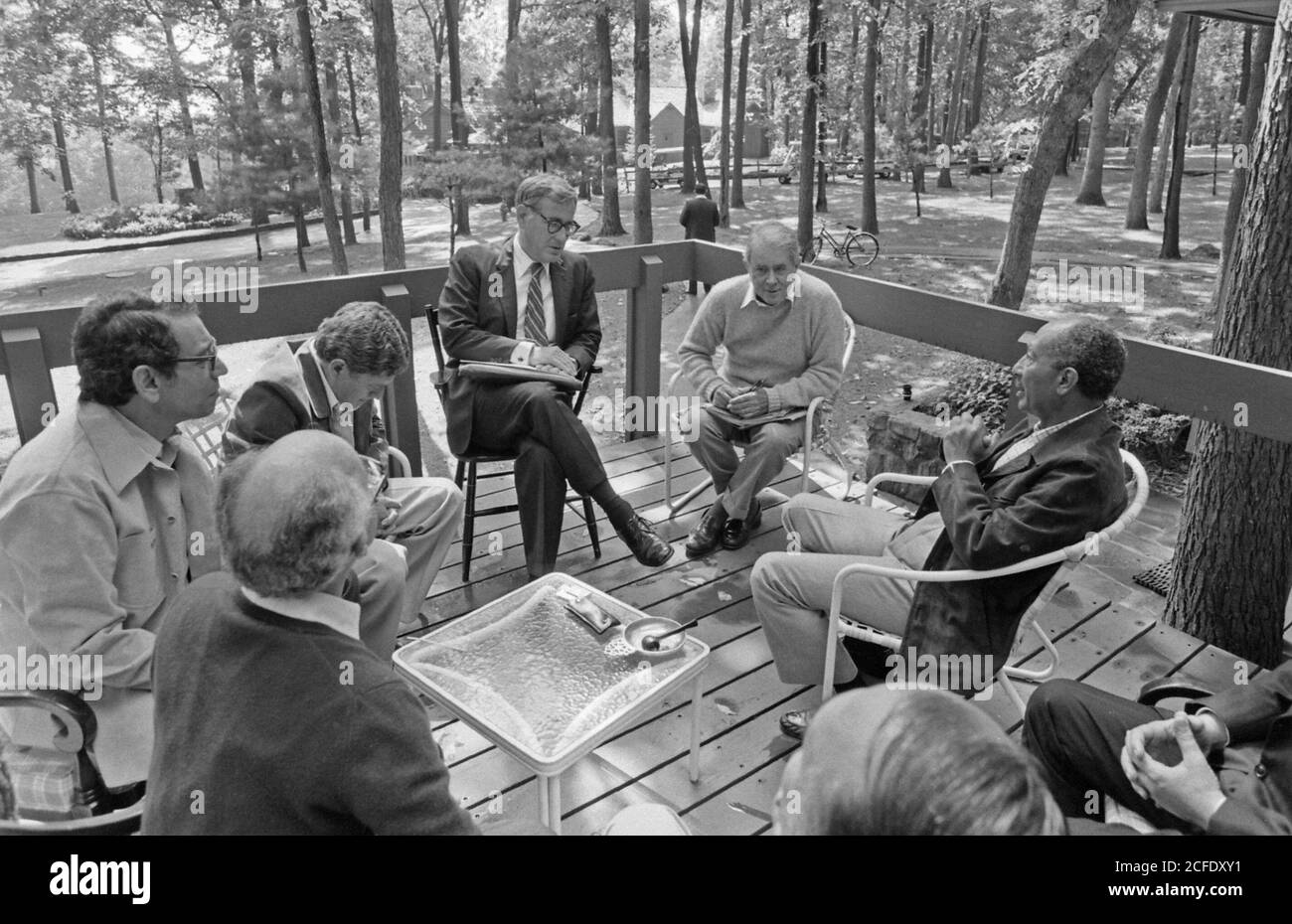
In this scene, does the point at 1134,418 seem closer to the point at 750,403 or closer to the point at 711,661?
the point at 750,403

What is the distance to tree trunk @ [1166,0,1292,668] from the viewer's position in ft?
9.77

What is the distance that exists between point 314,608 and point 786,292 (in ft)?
8.74

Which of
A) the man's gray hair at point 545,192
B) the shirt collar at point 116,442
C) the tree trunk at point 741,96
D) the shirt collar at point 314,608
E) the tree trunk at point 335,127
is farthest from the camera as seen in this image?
the tree trunk at point 741,96

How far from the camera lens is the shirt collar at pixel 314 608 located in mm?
1310

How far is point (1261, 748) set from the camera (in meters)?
1.88

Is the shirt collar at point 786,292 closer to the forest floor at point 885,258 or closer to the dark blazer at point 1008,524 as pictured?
the dark blazer at point 1008,524

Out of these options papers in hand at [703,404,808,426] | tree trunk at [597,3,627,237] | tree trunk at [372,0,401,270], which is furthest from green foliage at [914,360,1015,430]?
tree trunk at [597,3,627,237]

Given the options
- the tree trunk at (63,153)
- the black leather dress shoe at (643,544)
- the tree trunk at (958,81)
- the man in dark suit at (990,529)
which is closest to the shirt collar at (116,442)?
the man in dark suit at (990,529)

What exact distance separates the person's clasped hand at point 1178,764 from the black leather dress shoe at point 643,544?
68.8 inches

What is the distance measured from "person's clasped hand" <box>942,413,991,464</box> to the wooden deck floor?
77 cm

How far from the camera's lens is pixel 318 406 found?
8.51 feet

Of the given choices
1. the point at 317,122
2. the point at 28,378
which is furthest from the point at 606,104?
the point at 28,378
